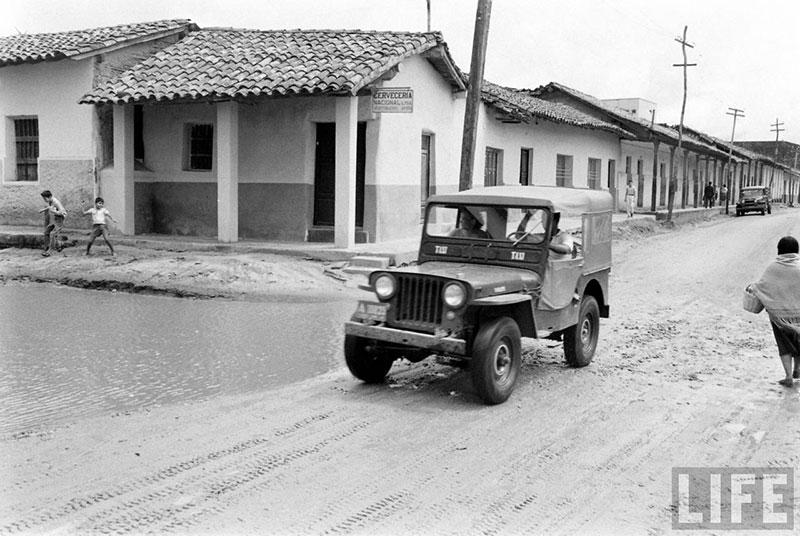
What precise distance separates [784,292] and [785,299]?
0.21 feet

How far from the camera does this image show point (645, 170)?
40.3 m

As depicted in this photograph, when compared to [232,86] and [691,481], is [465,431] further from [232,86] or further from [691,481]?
[232,86]

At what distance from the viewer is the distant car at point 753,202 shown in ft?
146

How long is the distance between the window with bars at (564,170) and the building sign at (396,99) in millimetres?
16205

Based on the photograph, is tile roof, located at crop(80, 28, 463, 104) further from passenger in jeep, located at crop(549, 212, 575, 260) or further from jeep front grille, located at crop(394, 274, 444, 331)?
jeep front grille, located at crop(394, 274, 444, 331)

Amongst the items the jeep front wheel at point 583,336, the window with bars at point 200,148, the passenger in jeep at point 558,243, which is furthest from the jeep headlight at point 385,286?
the window with bars at point 200,148

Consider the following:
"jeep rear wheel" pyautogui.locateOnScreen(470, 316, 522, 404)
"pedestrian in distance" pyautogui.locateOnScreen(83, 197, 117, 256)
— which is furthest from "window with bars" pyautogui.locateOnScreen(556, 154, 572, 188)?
"jeep rear wheel" pyautogui.locateOnScreen(470, 316, 522, 404)

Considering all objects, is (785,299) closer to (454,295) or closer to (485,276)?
(485,276)

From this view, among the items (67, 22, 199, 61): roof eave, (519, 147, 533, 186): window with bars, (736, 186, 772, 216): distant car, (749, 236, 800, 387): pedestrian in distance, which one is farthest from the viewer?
(736, 186, 772, 216): distant car

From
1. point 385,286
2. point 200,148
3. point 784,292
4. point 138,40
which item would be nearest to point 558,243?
point 385,286

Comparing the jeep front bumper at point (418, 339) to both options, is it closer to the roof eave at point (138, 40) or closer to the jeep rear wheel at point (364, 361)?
the jeep rear wheel at point (364, 361)

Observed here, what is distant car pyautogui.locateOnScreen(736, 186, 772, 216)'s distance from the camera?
44.5m

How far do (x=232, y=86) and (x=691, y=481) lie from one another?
1246cm

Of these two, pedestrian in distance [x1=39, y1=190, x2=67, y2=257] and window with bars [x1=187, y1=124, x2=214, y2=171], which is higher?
window with bars [x1=187, y1=124, x2=214, y2=171]
